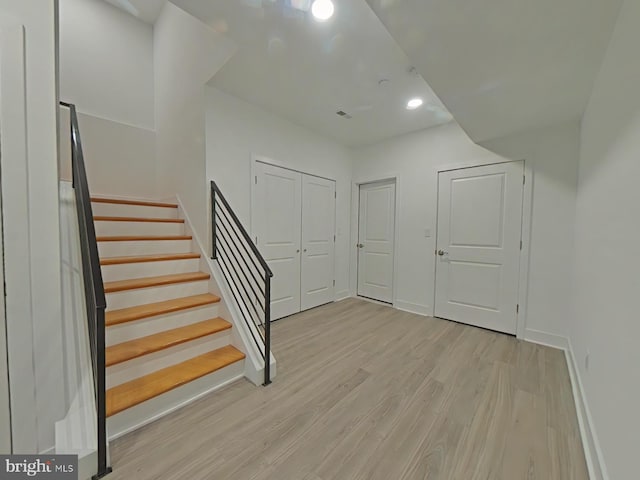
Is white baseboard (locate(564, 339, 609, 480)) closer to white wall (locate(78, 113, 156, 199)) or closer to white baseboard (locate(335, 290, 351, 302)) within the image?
white baseboard (locate(335, 290, 351, 302))

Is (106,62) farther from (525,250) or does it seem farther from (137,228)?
(525,250)

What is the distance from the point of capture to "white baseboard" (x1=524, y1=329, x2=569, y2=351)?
8.62ft

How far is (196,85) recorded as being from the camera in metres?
2.67

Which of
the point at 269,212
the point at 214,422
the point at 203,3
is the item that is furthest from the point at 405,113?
the point at 214,422

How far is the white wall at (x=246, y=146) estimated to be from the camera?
8.74 feet

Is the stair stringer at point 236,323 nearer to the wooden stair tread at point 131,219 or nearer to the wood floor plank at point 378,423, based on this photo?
the wood floor plank at point 378,423

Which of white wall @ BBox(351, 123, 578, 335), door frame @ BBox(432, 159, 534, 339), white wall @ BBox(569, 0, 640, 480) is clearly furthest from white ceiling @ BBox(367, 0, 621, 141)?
door frame @ BBox(432, 159, 534, 339)

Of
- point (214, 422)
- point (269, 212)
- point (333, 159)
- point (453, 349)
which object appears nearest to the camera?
point (214, 422)

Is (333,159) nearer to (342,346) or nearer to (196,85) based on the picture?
(196,85)

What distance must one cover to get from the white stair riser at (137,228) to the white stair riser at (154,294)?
88 centimetres

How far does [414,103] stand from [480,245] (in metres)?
1.83

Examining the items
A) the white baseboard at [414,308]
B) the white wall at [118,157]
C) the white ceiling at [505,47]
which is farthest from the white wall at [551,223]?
the white wall at [118,157]

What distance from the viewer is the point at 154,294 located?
2.14 meters

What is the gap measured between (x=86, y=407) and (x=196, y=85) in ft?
9.20
